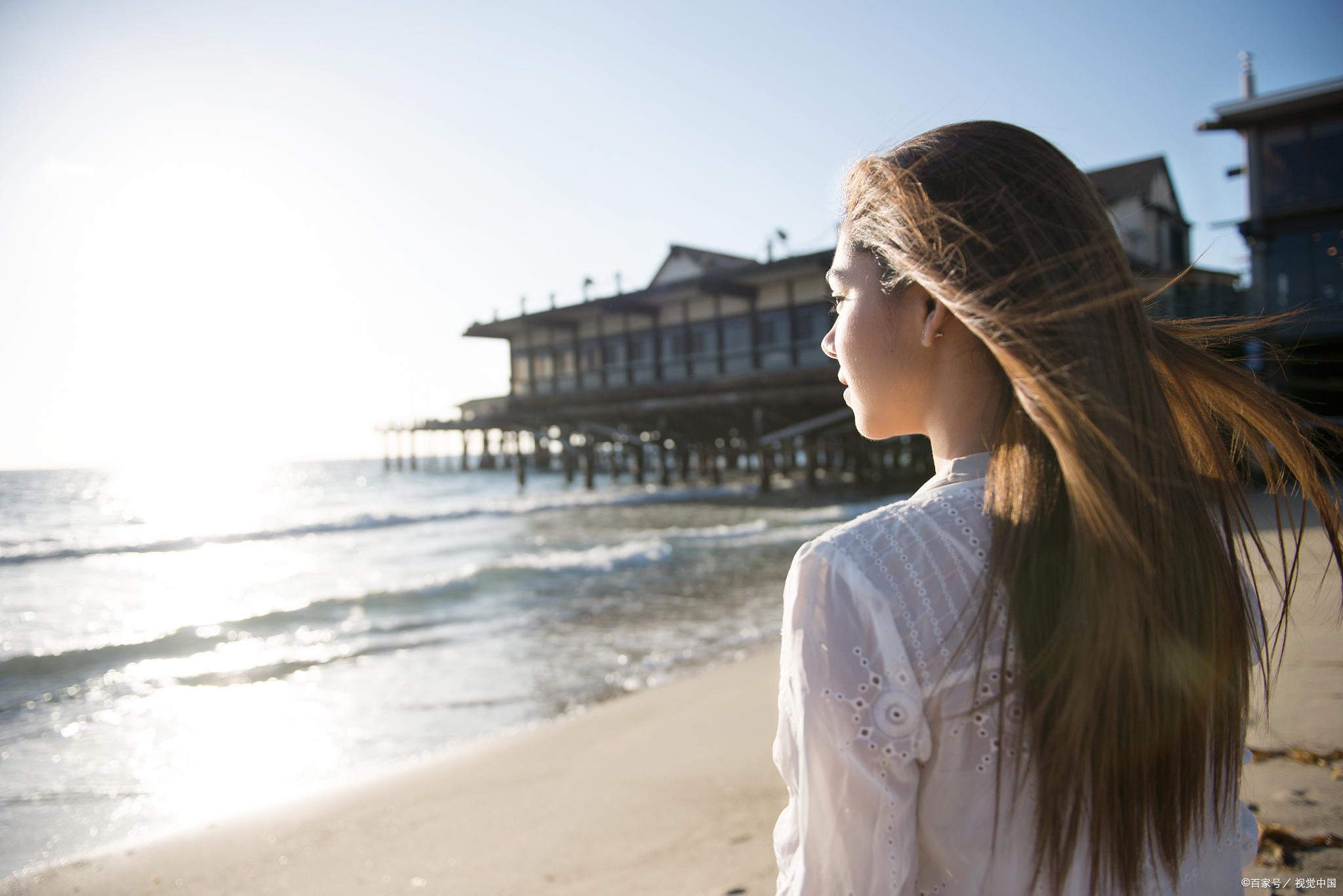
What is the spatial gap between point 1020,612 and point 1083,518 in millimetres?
120

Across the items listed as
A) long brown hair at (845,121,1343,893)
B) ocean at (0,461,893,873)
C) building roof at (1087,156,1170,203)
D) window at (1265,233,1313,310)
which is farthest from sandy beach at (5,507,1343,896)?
building roof at (1087,156,1170,203)

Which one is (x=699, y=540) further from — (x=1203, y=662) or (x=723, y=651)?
(x=1203, y=662)

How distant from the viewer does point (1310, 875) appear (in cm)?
212

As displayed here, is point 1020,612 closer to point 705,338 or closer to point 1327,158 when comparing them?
point 1327,158

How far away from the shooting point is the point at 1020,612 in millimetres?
814

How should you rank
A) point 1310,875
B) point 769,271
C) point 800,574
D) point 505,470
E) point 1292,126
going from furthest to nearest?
point 505,470, point 769,271, point 1292,126, point 1310,875, point 800,574

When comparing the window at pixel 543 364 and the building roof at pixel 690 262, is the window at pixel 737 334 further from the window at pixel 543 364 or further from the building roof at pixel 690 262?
the window at pixel 543 364

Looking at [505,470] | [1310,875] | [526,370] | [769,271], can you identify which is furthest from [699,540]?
[505,470]

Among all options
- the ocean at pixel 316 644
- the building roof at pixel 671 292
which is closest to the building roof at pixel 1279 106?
the building roof at pixel 671 292

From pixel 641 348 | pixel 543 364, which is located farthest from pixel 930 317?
pixel 543 364

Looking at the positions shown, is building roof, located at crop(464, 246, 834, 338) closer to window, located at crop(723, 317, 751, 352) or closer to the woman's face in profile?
window, located at crop(723, 317, 751, 352)

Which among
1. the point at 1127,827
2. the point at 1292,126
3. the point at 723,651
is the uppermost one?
the point at 1292,126

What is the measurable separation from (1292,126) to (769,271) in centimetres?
1209

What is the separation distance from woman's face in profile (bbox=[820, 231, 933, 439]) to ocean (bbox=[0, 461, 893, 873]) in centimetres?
442
